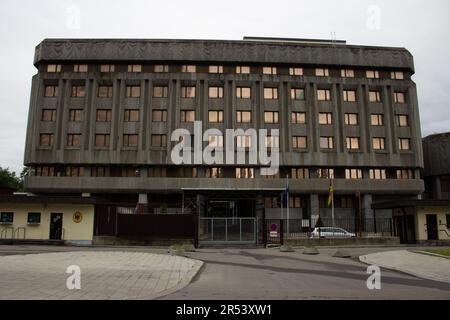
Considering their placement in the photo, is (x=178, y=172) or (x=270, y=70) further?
(x=270, y=70)

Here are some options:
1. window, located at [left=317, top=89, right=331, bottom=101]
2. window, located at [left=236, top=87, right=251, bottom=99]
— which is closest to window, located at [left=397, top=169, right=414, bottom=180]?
window, located at [left=317, top=89, right=331, bottom=101]

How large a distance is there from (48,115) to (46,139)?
3.36 metres

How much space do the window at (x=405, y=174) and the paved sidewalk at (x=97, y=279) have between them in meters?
45.3

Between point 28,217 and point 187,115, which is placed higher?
point 187,115

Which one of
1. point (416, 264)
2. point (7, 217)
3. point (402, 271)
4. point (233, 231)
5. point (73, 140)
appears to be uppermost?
point (73, 140)

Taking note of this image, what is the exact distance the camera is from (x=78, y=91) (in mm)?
54000

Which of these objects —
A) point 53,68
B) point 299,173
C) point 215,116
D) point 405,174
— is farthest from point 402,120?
point 53,68

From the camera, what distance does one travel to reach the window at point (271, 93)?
179 ft

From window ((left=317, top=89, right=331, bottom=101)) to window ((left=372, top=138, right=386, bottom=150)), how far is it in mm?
8578

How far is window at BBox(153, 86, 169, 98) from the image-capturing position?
5403 centimetres

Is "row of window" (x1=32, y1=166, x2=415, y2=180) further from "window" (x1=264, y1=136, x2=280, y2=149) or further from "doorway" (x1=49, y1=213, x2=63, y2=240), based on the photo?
"doorway" (x1=49, y1=213, x2=63, y2=240)

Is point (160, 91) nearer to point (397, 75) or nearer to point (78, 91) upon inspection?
point (78, 91)
